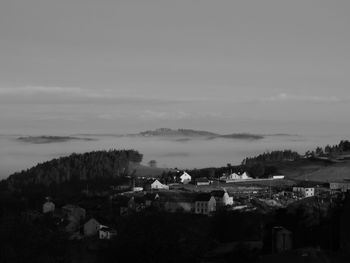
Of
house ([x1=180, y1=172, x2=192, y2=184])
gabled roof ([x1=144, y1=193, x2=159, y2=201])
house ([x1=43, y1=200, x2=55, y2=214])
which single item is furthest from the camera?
house ([x1=180, y1=172, x2=192, y2=184])

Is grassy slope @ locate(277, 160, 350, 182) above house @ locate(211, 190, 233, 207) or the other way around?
above

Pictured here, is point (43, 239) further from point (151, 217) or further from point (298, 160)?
point (298, 160)

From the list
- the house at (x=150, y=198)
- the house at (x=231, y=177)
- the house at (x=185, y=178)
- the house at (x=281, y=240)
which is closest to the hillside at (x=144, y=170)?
the house at (x=185, y=178)

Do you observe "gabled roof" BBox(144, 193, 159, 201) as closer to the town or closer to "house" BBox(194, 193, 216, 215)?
the town

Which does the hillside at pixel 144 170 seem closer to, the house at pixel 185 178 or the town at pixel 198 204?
the house at pixel 185 178

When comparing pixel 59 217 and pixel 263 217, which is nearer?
pixel 263 217

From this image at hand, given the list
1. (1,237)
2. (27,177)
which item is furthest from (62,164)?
(1,237)

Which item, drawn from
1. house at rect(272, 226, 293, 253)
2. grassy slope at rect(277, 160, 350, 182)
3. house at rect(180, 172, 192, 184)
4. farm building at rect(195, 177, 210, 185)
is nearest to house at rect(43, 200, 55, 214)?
farm building at rect(195, 177, 210, 185)
